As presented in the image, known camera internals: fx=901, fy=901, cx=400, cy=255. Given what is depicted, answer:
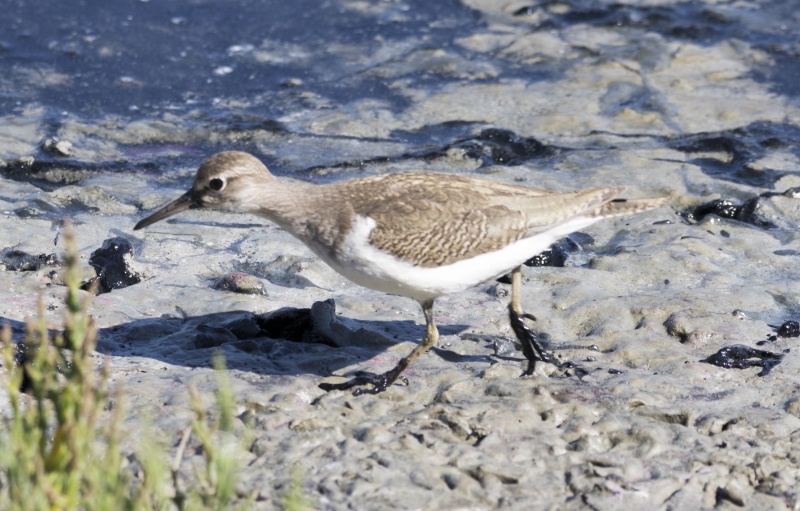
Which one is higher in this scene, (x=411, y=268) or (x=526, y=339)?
(x=411, y=268)

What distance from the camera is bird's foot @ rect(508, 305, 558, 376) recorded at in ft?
18.4

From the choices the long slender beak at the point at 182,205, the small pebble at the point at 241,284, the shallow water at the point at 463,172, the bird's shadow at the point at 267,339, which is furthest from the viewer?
the small pebble at the point at 241,284

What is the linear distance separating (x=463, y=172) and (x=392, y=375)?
158 inches

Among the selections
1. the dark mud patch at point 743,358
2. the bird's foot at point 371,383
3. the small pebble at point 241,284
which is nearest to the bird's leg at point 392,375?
the bird's foot at point 371,383

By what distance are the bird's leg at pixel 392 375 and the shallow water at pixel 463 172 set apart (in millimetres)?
114

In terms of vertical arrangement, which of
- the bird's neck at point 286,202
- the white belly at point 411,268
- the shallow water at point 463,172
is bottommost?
the shallow water at point 463,172

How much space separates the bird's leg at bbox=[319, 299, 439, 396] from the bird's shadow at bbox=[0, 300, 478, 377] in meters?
0.26

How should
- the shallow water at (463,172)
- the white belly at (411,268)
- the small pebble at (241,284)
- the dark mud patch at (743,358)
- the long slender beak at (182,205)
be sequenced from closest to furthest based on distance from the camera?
1. the shallow water at (463,172)
2. the white belly at (411,268)
3. the dark mud patch at (743,358)
4. the long slender beak at (182,205)
5. the small pebble at (241,284)

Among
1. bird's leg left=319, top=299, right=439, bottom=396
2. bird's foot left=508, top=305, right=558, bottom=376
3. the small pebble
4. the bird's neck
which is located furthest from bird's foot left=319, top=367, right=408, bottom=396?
the small pebble

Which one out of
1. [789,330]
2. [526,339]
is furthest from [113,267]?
[789,330]

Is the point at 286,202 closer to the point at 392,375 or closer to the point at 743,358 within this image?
the point at 392,375

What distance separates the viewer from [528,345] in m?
5.64

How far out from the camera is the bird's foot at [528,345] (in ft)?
18.4

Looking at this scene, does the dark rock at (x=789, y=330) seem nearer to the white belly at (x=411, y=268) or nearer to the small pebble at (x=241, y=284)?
the white belly at (x=411, y=268)
